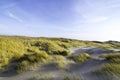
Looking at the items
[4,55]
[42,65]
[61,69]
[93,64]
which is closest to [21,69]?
[42,65]

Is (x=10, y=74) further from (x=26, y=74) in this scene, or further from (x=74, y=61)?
(x=74, y=61)

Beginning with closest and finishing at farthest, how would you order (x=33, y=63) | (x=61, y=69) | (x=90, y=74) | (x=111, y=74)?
(x=111, y=74), (x=90, y=74), (x=61, y=69), (x=33, y=63)

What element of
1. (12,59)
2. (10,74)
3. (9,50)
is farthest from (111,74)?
(9,50)

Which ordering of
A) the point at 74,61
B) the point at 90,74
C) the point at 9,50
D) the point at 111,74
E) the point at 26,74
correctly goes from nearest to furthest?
1. the point at 111,74
2. the point at 90,74
3. the point at 26,74
4. the point at 74,61
5. the point at 9,50

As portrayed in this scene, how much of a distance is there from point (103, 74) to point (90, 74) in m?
0.77

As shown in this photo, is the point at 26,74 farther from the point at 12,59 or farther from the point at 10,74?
the point at 12,59

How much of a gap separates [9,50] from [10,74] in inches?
202

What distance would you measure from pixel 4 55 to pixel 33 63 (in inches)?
124

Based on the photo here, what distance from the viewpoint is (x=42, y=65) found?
12.5 m

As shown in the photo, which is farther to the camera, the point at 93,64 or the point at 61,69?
the point at 93,64

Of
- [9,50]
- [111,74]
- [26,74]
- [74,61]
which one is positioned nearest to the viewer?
[111,74]

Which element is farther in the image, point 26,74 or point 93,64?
point 93,64

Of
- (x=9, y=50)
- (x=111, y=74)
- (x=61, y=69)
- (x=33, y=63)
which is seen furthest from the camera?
(x=9, y=50)

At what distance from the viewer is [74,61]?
45.3ft
